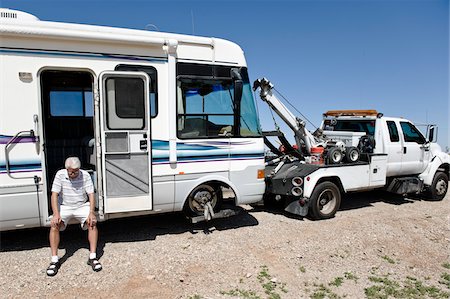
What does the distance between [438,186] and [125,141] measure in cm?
826

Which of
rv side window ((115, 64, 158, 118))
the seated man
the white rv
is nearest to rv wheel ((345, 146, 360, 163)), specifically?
the white rv

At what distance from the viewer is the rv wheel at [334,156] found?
684cm

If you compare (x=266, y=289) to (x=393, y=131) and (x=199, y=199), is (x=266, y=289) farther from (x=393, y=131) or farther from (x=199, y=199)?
(x=393, y=131)

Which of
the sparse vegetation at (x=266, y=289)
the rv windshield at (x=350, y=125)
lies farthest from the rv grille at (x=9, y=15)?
the rv windshield at (x=350, y=125)

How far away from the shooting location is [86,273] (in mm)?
4008

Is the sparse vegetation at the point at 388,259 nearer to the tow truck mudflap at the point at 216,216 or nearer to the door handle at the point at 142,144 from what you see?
the tow truck mudflap at the point at 216,216

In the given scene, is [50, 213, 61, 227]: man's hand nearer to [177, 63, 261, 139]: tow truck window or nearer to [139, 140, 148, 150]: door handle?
[139, 140, 148, 150]: door handle

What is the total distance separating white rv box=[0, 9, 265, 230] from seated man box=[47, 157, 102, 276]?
0.29 metres

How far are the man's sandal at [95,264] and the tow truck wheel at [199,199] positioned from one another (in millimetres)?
1655

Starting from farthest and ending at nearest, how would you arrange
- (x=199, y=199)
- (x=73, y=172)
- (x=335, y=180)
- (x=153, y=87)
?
(x=335, y=180)
(x=199, y=199)
(x=153, y=87)
(x=73, y=172)

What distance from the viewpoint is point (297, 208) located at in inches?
251

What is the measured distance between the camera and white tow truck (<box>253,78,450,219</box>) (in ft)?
21.2

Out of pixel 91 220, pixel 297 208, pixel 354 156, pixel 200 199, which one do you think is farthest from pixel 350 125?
pixel 91 220

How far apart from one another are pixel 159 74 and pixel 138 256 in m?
2.68
